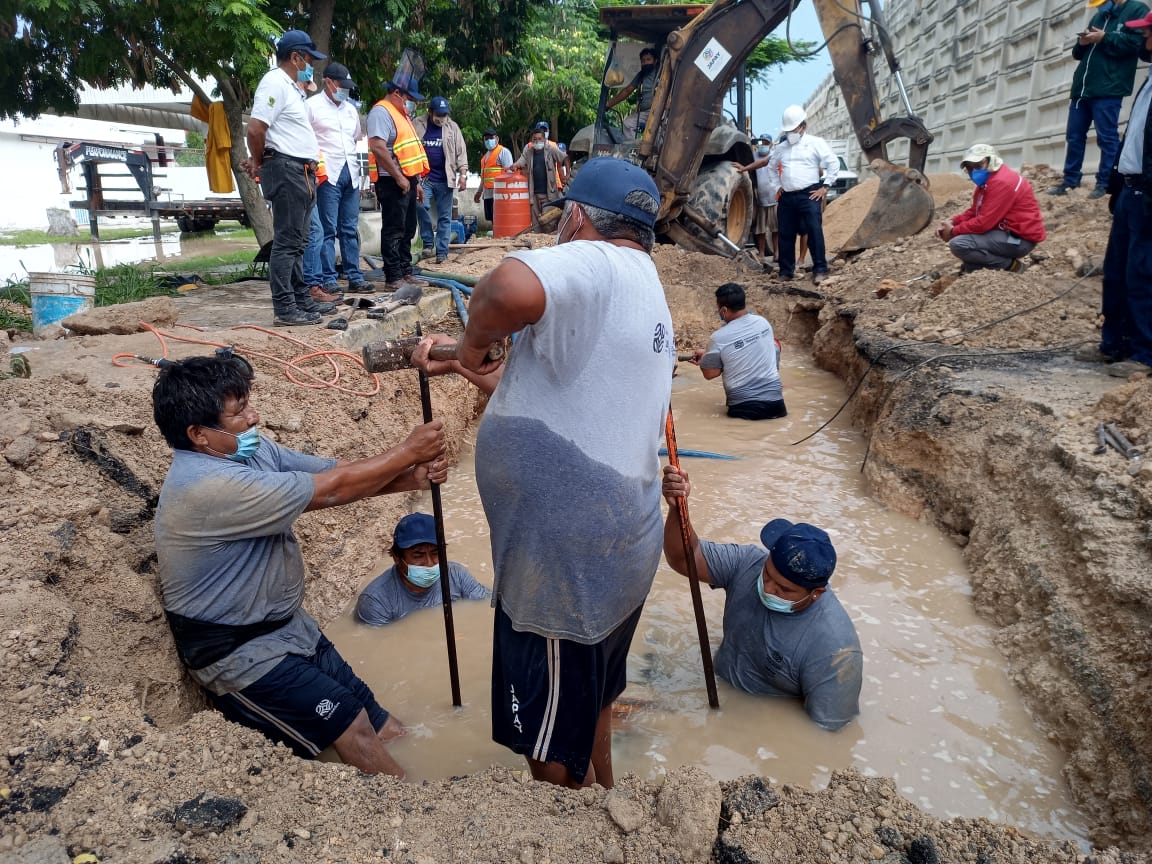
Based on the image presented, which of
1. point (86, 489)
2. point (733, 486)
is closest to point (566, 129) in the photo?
point (733, 486)

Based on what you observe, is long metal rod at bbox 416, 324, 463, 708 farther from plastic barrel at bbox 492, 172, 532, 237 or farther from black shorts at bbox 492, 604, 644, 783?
plastic barrel at bbox 492, 172, 532, 237

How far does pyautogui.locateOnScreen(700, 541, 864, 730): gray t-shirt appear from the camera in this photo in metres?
3.05

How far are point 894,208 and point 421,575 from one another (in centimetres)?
859

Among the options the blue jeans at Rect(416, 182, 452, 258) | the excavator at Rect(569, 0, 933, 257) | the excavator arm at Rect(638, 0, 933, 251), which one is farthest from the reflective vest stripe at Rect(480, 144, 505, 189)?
the excavator arm at Rect(638, 0, 933, 251)

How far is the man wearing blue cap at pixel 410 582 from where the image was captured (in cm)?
368

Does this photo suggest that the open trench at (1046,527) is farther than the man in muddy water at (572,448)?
Yes

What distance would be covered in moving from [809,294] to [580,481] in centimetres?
797


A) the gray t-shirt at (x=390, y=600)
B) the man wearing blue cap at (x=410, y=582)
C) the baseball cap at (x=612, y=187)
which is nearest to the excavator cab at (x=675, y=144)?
the man wearing blue cap at (x=410, y=582)

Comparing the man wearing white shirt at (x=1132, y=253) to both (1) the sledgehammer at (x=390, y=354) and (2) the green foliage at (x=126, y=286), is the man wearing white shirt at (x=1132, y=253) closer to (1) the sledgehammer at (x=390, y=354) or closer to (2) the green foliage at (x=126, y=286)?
(1) the sledgehammer at (x=390, y=354)

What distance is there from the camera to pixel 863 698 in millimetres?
3311

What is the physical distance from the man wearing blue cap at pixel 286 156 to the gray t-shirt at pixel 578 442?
407 centimetres

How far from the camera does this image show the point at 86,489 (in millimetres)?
3059

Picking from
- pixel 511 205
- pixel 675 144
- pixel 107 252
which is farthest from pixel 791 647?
pixel 107 252

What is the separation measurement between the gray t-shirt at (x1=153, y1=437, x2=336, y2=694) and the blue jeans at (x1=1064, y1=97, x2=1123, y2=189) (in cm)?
842
